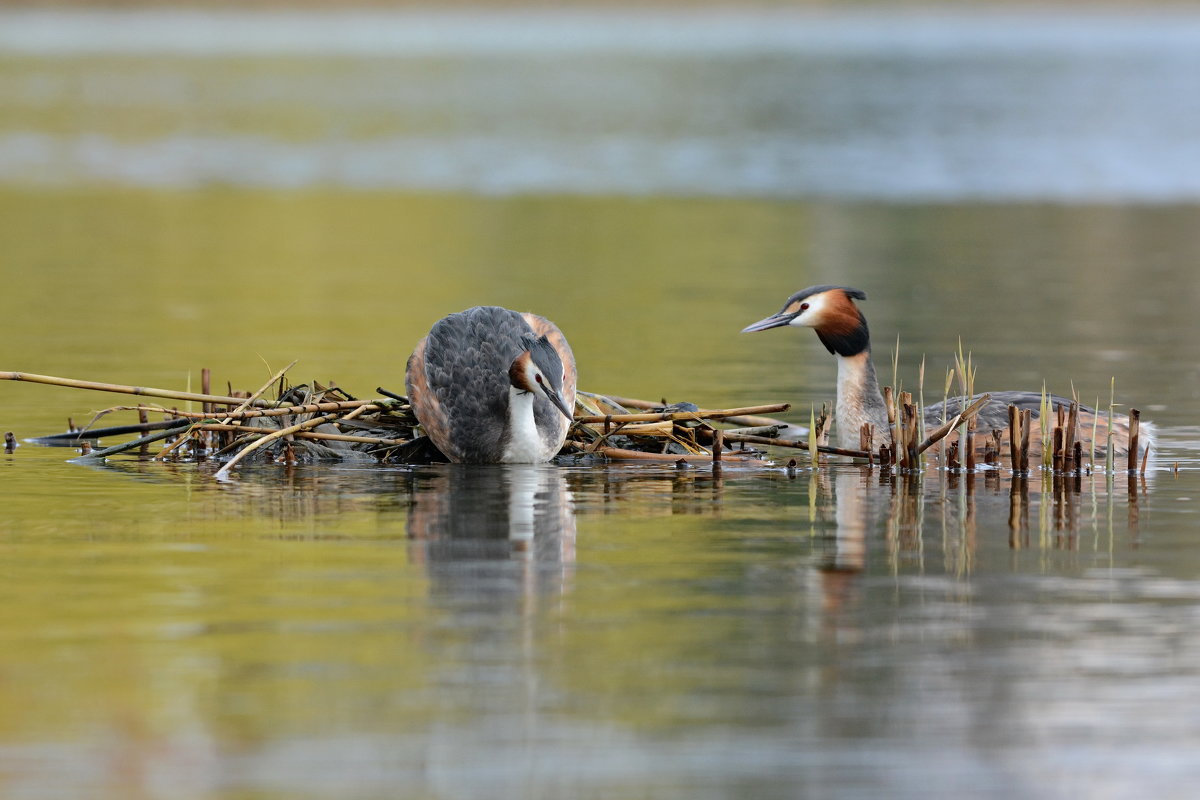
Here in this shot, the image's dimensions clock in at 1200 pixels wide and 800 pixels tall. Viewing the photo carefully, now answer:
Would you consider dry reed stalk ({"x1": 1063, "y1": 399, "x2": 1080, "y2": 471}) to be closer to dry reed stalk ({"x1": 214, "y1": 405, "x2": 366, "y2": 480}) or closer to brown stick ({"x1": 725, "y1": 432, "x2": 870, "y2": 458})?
brown stick ({"x1": 725, "y1": 432, "x2": 870, "y2": 458})

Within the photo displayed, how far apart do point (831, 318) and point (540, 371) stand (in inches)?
66.3

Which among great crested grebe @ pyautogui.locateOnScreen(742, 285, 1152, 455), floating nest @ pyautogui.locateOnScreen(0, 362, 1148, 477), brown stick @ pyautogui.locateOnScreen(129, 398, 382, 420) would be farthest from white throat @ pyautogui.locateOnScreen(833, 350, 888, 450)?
brown stick @ pyautogui.locateOnScreen(129, 398, 382, 420)

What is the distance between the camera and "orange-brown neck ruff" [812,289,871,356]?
11.3m

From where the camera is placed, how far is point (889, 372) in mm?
15375

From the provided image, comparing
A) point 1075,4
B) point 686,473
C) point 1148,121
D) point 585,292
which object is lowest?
point 686,473

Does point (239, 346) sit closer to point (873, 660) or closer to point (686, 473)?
point (686, 473)

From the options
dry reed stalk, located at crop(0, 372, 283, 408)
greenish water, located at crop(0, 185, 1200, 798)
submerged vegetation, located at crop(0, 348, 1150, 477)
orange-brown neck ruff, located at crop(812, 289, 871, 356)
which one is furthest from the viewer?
orange-brown neck ruff, located at crop(812, 289, 871, 356)

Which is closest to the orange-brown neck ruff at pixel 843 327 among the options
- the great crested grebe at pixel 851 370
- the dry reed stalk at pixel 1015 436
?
the great crested grebe at pixel 851 370

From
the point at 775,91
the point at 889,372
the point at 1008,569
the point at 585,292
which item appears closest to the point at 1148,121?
the point at 775,91

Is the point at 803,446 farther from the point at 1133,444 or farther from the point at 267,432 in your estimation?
the point at 267,432

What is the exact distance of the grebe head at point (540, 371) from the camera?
10.5m

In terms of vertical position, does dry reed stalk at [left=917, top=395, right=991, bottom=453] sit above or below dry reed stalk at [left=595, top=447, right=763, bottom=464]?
above

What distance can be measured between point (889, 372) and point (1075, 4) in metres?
120

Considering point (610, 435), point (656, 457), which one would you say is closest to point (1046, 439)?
point (656, 457)
